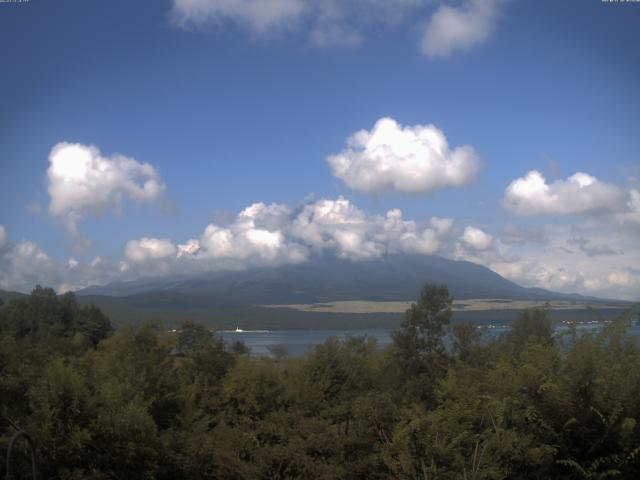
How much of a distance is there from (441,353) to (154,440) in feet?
102

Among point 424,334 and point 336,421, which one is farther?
point 424,334

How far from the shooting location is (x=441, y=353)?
4072cm

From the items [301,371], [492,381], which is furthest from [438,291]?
[492,381]

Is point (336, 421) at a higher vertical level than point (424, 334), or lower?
lower

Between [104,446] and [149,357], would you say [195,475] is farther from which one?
[149,357]

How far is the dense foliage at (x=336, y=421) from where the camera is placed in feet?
32.9

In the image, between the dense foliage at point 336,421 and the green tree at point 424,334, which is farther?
the green tree at point 424,334

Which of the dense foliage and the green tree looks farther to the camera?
the green tree

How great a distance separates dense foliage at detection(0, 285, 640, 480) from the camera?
10.0 m

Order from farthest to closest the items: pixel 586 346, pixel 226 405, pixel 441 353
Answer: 1. pixel 441 353
2. pixel 226 405
3. pixel 586 346

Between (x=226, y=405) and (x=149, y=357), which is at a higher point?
(x=149, y=357)

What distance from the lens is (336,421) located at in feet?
54.1

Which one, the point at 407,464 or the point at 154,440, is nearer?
the point at 407,464

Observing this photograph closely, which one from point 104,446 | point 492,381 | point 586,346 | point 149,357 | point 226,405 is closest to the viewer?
point 586,346
